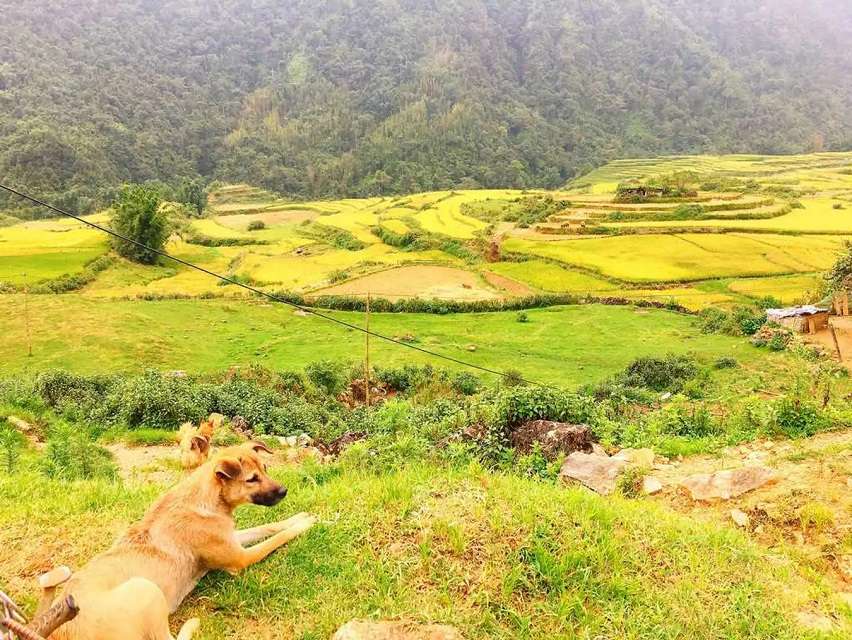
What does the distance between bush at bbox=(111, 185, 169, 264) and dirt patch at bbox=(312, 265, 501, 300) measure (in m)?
17.5

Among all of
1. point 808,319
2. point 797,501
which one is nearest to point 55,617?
point 797,501

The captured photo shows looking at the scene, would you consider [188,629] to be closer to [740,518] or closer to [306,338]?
[740,518]

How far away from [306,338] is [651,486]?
20.0 m

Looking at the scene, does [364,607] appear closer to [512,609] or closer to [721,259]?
[512,609]

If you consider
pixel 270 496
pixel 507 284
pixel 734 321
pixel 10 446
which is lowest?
pixel 734 321

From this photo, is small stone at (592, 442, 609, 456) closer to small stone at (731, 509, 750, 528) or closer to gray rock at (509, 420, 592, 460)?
gray rock at (509, 420, 592, 460)

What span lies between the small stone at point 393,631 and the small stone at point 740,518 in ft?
9.75

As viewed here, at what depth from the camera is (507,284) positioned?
111 feet

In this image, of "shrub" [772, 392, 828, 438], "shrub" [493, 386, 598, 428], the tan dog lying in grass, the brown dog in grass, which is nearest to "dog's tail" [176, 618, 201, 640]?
the brown dog in grass

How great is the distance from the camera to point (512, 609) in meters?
3.16

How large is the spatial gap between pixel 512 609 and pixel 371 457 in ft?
9.47

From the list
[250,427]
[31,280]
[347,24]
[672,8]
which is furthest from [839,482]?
[672,8]

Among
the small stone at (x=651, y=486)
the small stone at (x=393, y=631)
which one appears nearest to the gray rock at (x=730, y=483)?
the small stone at (x=651, y=486)

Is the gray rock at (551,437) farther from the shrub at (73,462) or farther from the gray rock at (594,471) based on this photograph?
the shrub at (73,462)
